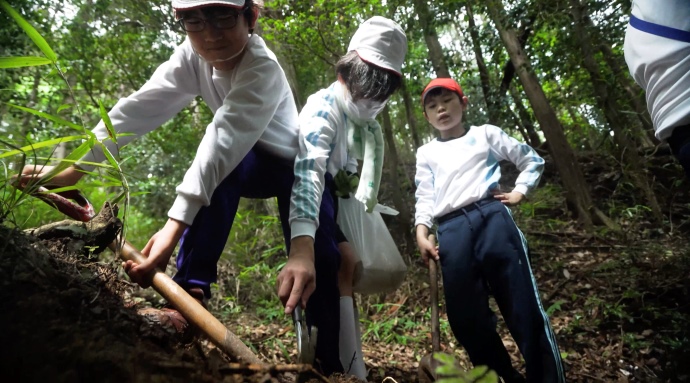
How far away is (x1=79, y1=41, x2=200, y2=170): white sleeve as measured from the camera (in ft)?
5.58

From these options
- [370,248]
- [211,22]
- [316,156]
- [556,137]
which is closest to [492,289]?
[370,248]

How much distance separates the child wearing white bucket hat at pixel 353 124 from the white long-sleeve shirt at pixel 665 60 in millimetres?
956

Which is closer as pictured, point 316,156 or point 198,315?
point 198,315

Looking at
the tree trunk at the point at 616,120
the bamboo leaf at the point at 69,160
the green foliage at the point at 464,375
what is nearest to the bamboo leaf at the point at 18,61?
the bamboo leaf at the point at 69,160

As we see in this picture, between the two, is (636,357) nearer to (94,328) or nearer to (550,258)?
(550,258)

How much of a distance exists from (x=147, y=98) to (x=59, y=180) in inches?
20.1

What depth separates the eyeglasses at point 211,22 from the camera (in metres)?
1.45

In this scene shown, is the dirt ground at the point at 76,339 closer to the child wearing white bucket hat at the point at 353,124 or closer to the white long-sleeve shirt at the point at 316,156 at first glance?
A: the white long-sleeve shirt at the point at 316,156

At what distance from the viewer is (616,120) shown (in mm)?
4414

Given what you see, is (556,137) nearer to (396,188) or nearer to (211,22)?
(396,188)

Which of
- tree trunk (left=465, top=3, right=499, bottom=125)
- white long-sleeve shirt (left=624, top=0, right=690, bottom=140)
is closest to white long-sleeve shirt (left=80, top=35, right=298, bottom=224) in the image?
white long-sleeve shirt (left=624, top=0, right=690, bottom=140)

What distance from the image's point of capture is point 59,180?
138cm

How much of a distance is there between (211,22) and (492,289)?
1.85 meters

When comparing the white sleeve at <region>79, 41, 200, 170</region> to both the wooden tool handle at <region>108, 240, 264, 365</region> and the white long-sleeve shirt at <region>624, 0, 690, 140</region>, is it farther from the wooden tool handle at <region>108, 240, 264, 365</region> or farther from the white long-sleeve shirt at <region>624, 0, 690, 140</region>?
the white long-sleeve shirt at <region>624, 0, 690, 140</region>
